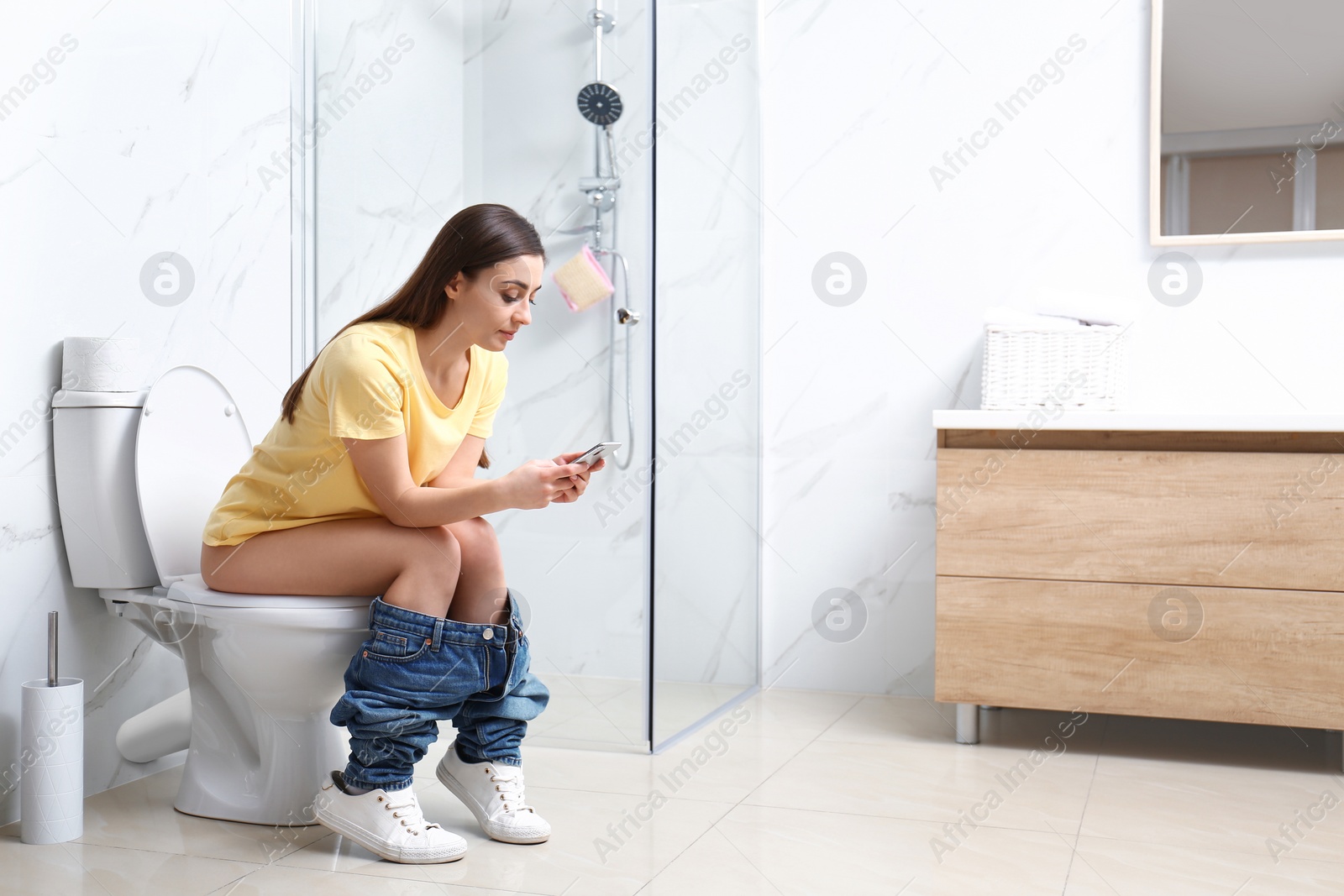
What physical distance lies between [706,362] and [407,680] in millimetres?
1054

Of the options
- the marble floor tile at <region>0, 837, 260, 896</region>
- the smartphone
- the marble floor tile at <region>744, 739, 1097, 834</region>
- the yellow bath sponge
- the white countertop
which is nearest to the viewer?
the marble floor tile at <region>0, 837, 260, 896</region>

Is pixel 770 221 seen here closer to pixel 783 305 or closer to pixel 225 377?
pixel 783 305

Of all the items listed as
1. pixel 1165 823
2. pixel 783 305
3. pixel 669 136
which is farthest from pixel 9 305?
pixel 1165 823

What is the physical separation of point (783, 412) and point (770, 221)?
1.48 feet

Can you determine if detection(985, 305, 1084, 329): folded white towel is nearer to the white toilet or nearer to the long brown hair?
the long brown hair

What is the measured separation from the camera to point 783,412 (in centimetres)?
268

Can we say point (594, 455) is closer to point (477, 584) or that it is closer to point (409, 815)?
point (477, 584)

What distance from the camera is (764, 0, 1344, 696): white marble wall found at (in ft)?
7.82

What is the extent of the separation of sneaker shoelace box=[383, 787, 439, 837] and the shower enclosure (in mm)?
545


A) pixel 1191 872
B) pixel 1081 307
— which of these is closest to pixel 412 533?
pixel 1191 872

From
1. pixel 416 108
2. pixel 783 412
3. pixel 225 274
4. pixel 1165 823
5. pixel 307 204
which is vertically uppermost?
pixel 416 108

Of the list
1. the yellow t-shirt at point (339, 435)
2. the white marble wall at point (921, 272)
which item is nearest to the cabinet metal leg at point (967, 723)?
the white marble wall at point (921, 272)

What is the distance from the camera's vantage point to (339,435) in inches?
59.1

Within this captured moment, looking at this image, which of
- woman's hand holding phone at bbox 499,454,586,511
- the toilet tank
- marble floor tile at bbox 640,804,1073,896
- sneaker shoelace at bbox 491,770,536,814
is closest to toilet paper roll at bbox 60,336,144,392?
the toilet tank
